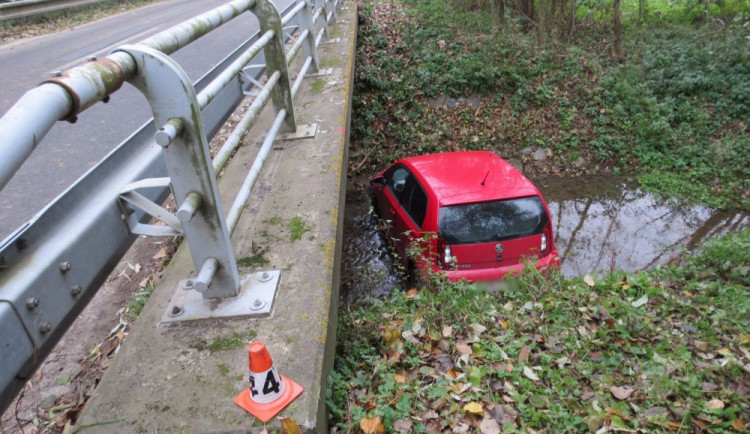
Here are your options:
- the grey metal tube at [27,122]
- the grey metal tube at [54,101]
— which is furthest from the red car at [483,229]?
the grey metal tube at [27,122]

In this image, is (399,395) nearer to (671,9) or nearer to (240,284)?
(240,284)

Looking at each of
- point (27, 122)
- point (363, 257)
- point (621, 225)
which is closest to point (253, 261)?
point (27, 122)

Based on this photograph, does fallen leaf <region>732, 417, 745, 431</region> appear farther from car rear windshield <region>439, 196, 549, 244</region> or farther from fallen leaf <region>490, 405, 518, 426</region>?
car rear windshield <region>439, 196, 549, 244</region>

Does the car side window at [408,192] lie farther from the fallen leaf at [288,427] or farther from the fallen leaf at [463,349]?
the fallen leaf at [288,427]

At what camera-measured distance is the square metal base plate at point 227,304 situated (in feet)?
8.18

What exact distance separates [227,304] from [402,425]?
112 cm

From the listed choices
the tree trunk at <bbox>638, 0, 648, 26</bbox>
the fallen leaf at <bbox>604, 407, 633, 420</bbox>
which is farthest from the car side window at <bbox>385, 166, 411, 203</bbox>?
the tree trunk at <bbox>638, 0, 648, 26</bbox>

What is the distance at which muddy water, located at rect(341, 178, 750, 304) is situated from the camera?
22.6 feet

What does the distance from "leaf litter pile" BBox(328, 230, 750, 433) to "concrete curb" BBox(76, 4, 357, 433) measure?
40cm

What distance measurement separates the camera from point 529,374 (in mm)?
3029

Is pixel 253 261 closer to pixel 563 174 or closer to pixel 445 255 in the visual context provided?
pixel 445 255

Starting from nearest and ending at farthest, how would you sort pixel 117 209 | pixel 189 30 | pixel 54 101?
pixel 54 101 → pixel 117 209 → pixel 189 30

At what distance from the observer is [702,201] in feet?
27.8

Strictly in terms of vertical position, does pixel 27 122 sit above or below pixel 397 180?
above
